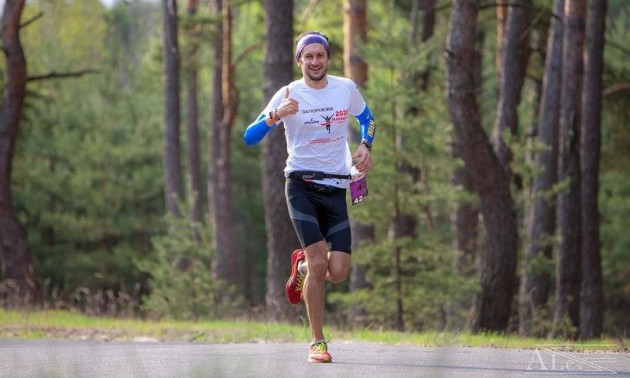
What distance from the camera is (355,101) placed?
1049cm

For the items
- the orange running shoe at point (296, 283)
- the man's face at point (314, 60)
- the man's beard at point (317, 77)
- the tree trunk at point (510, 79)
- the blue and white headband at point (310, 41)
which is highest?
the tree trunk at point (510, 79)

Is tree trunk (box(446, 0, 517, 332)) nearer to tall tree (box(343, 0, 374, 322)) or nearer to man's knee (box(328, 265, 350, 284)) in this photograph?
tall tree (box(343, 0, 374, 322))

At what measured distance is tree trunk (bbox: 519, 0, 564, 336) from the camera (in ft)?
80.1

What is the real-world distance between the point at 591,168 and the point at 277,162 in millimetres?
7069

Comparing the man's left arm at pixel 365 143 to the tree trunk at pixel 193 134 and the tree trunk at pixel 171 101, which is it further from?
the tree trunk at pixel 193 134

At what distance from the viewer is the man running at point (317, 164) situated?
395 inches

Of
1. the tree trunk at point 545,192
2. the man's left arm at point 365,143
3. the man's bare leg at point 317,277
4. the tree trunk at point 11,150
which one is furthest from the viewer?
the tree trunk at point 545,192

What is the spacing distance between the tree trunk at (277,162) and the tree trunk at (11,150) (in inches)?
244

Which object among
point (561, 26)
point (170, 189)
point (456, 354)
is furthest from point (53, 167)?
point (456, 354)

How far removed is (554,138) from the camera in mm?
26141

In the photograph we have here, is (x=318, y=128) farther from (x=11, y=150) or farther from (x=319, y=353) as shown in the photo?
(x=11, y=150)

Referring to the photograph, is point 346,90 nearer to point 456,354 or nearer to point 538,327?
point 456,354

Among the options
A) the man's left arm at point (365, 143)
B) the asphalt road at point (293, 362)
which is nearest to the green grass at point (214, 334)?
the asphalt road at point (293, 362)

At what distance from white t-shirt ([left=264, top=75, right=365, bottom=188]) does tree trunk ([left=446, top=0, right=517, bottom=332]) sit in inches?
302
